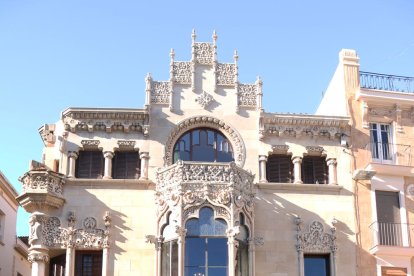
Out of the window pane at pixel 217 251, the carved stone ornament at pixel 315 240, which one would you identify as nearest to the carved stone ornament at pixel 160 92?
the window pane at pixel 217 251

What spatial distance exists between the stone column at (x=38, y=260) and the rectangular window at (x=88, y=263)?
1.23 metres

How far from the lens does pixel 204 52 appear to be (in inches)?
1156

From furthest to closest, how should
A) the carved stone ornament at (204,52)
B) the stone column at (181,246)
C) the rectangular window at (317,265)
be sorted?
the carved stone ornament at (204,52) < the rectangular window at (317,265) < the stone column at (181,246)

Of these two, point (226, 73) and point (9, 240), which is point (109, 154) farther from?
point (9, 240)

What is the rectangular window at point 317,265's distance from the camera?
89.6 ft

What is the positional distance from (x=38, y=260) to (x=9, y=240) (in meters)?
9.40

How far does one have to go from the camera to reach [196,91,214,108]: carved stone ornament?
2862cm

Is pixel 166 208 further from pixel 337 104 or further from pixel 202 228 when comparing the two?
pixel 337 104

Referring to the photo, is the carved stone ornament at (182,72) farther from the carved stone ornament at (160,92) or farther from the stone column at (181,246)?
the stone column at (181,246)

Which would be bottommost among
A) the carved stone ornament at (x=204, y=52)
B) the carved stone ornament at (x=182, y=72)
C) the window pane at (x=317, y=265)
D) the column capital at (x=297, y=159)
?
the window pane at (x=317, y=265)

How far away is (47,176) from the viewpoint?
26.6 meters

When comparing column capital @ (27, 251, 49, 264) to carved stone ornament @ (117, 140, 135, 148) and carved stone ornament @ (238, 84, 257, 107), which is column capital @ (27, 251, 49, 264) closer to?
carved stone ornament @ (117, 140, 135, 148)

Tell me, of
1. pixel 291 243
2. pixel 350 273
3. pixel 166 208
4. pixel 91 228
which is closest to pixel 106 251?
pixel 91 228

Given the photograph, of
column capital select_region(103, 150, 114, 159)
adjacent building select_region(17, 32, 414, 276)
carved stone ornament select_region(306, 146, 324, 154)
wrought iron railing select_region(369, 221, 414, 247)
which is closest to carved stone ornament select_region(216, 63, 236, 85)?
adjacent building select_region(17, 32, 414, 276)
